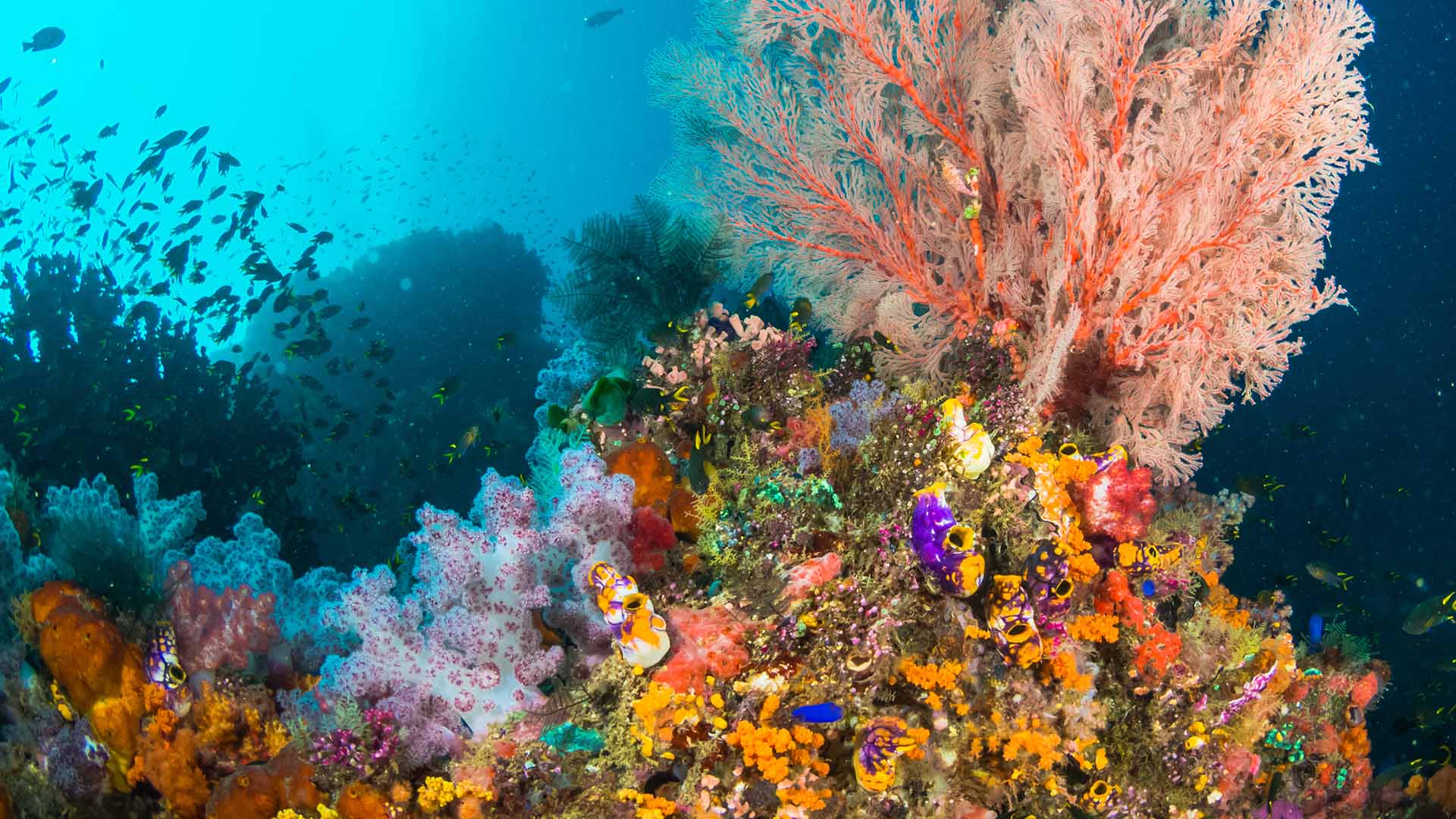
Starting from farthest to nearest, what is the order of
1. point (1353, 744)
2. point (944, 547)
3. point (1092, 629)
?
1. point (1353, 744)
2. point (1092, 629)
3. point (944, 547)

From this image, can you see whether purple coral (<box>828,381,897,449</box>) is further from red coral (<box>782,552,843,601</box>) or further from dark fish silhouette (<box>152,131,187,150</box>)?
dark fish silhouette (<box>152,131,187,150</box>)

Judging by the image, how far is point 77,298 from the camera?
12.3 metres

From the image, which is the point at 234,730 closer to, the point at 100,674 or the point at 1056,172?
the point at 100,674

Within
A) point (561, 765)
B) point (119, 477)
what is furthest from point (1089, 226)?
point (119, 477)

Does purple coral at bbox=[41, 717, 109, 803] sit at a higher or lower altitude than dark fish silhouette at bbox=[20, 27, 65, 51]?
lower

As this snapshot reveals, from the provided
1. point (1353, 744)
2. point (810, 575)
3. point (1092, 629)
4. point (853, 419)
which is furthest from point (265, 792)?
point (1353, 744)

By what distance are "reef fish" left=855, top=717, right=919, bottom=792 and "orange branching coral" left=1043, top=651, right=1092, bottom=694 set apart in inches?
44.1

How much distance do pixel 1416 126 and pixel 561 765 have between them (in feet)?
96.1

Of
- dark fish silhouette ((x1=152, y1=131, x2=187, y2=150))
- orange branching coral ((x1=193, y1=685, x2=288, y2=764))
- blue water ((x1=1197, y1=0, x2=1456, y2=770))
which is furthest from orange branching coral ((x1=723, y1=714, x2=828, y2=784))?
blue water ((x1=1197, y1=0, x2=1456, y2=770))

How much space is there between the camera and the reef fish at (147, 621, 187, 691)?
143 inches

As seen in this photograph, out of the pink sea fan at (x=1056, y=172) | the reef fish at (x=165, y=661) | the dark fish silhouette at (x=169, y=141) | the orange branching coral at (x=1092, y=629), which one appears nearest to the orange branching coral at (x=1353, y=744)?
the pink sea fan at (x=1056, y=172)

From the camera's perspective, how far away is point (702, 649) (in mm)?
2994

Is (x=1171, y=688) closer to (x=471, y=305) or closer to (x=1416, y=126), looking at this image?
(x=471, y=305)

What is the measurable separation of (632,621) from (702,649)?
1.20 ft
